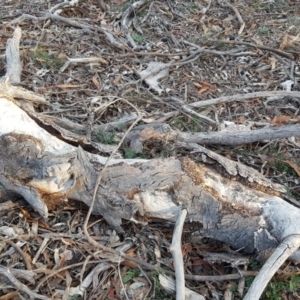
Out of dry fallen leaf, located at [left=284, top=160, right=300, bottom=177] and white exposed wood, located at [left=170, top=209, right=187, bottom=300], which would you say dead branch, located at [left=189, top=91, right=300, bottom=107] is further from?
white exposed wood, located at [left=170, top=209, right=187, bottom=300]

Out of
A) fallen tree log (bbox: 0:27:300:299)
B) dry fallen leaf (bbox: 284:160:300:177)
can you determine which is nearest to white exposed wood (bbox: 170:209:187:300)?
fallen tree log (bbox: 0:27:300:299)

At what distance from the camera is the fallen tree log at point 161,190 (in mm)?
2455

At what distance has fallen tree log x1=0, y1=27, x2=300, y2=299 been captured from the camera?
2.46 metres

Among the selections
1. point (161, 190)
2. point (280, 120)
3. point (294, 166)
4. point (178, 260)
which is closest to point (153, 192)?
point (161, 190)

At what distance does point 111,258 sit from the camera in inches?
95.3

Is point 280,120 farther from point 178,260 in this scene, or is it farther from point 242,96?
point 178,260

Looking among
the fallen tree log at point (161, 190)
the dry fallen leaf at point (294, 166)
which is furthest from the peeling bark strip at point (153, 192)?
the dry fallen leaf at point (294, 166)

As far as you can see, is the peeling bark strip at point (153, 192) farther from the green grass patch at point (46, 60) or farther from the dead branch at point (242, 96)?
the green grass patch at point (46, 60)

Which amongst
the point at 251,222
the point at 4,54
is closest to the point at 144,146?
the point at 251,222

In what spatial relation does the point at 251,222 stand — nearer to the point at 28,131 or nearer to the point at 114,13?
the point at 28,131

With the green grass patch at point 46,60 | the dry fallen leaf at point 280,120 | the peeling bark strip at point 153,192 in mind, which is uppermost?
the peeling bark strip at point 153,192

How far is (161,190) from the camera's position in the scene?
8.26ft

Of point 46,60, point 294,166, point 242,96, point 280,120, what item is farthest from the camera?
point 46,60

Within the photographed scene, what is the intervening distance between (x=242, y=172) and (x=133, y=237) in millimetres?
623
